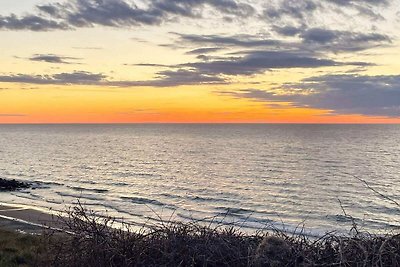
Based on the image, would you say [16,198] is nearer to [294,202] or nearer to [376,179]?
[294,202]

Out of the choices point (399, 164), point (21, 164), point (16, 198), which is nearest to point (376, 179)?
point (399, 164)

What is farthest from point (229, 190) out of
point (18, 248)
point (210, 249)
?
point (210, 249)

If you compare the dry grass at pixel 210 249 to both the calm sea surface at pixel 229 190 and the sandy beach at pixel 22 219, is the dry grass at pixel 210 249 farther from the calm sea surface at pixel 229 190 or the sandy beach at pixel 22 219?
the sandy beach at pixel 22 219

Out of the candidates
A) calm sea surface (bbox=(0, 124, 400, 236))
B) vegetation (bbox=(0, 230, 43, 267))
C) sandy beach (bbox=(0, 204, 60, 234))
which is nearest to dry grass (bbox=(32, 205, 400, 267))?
vegetation (bbox=(0, 230, 43, 267))

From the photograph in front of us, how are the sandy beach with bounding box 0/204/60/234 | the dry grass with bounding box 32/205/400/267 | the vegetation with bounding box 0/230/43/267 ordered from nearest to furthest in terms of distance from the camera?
the dry grass with bounding box 32/205/400/267 → the vegetation with bounding box 0/230/43/267 → the sandy beach with bounding box 0/204/60/234

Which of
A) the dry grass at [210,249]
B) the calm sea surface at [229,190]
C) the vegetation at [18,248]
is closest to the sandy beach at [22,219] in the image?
the calm sea surface at [229,190]

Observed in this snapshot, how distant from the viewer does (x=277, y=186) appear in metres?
43.7

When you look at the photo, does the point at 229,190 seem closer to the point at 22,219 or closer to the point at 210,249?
the point at 22,219

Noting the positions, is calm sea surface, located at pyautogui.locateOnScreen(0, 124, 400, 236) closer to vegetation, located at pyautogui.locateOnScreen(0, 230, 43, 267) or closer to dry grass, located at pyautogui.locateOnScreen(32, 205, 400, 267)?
vegetation, located at pyautogui.locateOnScreen(0, 230, 43, 267)

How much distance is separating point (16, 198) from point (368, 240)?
1490 inches

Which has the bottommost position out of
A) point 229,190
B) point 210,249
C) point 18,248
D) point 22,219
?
point 229,190

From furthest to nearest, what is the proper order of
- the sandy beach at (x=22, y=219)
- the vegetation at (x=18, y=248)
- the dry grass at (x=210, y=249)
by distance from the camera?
the sandy beach at (x=22, y=219), the vegetation at (x=18, y=248), the dry grass at (x=210, y=249)

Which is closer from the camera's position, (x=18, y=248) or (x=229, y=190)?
(x=18, y=248)

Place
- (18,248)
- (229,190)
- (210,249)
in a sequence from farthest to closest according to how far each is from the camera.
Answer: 1. (229,190)
2. (18,248)
3. (210,249)
